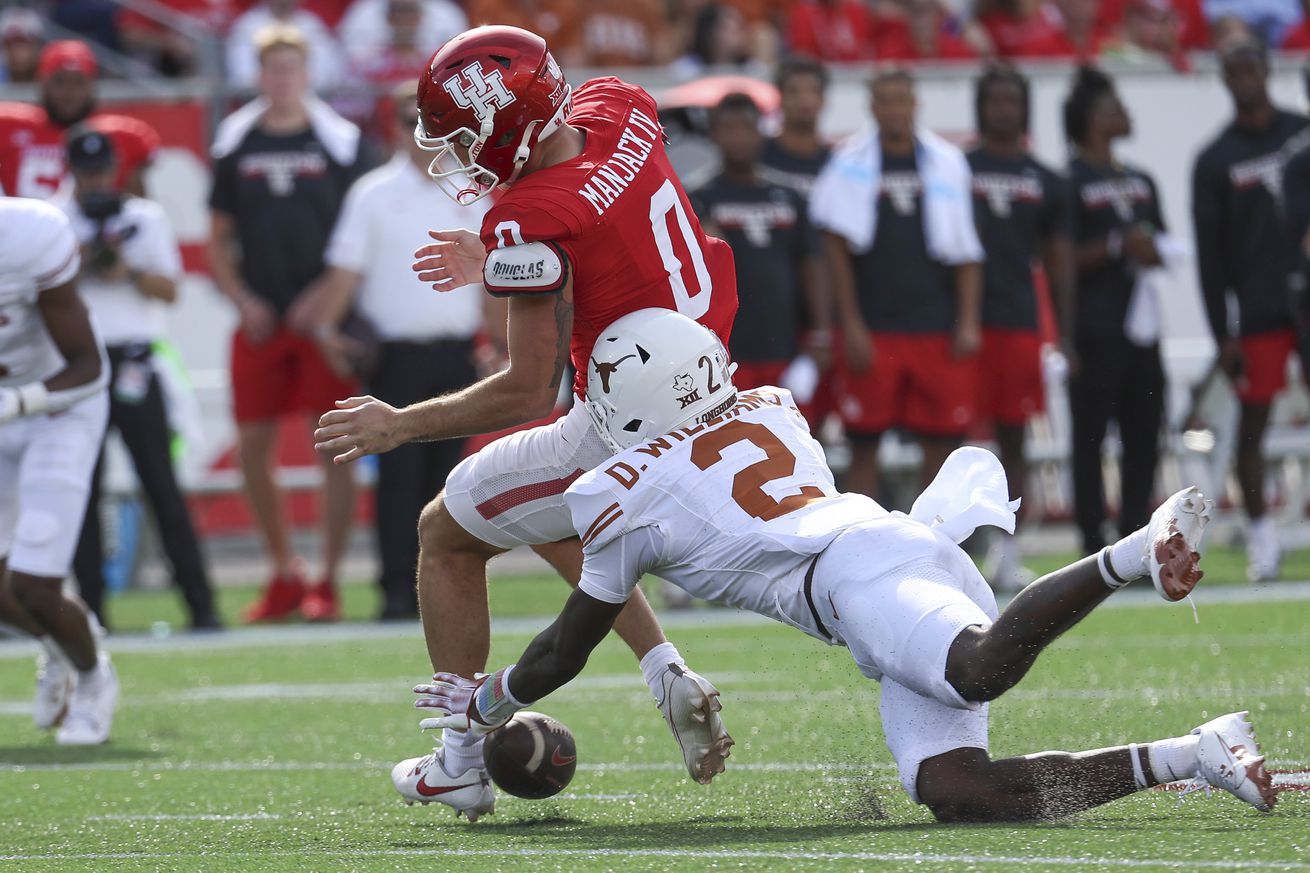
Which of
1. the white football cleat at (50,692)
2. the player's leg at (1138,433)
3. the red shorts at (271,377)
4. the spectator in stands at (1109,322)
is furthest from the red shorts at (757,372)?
the white football cleat at (50,692)

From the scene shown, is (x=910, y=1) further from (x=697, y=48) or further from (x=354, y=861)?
(x=354, y=861)

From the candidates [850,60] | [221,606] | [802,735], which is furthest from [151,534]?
[802,735]

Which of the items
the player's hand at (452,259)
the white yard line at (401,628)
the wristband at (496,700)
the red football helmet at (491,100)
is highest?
Answer: the red football helmet at (491,100)

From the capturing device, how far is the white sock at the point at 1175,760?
3.97m

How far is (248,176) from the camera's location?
1007 centimetres

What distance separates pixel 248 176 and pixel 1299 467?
19.1 ft

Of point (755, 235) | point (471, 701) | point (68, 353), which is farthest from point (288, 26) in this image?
point (471, 701)

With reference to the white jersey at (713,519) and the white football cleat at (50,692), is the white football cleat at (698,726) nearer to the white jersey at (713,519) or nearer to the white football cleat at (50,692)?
the white jersey at (713,519)

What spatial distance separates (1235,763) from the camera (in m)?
3.91

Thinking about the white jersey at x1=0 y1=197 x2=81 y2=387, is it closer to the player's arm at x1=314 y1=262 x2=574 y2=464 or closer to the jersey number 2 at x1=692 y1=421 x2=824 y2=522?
the player's arm at x1=314 y1=262 x2=574 y2=464

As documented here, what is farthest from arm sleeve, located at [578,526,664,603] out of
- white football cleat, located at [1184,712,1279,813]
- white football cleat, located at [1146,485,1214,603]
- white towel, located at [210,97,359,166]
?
white towel, located at [210,97,359,166]

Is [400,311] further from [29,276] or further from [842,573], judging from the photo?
[842,573]

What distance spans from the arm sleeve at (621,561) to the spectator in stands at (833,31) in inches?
388

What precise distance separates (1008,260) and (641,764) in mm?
4829
